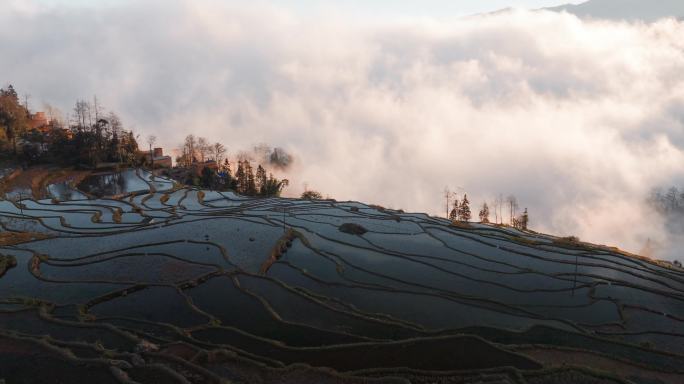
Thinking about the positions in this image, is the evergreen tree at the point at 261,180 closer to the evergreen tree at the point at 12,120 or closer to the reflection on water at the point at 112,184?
the reflection on water at the point at 112,184

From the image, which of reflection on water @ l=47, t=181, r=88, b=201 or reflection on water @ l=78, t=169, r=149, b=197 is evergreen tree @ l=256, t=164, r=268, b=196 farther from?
reflection on water @ l=47, t=181, r=88, b=201

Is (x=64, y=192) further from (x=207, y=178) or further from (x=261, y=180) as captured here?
(x=261, y=180)

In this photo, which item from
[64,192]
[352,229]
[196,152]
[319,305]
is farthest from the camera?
[196,152]

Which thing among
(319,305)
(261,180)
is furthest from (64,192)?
(319,305)

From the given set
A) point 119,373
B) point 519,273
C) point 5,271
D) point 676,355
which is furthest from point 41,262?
point 676,355

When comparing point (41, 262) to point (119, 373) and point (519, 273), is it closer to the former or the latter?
point (119, 373)

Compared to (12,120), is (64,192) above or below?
below

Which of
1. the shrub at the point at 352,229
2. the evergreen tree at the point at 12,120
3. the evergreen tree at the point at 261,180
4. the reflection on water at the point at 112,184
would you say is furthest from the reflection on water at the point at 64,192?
the shrub at the point at 352,229
